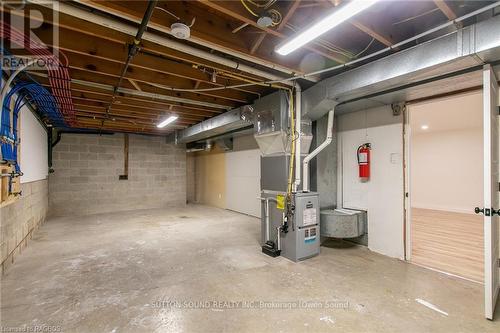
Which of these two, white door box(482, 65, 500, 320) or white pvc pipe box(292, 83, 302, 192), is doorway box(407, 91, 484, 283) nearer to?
white door box(482, 65, 500, 320)

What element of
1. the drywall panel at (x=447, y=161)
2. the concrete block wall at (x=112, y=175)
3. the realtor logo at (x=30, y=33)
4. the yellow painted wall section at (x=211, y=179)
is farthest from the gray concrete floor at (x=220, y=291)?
the drywall panel at (x=447, y=161)

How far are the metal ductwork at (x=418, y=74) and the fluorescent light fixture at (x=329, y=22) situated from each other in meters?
0.88

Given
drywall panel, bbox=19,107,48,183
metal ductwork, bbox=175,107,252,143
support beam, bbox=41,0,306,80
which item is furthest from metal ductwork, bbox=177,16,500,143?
drywall panel, bbox=19,107,48,183

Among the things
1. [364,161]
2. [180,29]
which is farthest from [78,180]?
[364,161]

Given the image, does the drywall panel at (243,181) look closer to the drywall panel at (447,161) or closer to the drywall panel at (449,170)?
the drywall panel at (447,161)

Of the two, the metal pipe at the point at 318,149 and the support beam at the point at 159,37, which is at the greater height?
the support beam at the point at 159,37

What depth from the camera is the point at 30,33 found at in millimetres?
1940

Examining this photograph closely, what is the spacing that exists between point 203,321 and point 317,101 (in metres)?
2.57

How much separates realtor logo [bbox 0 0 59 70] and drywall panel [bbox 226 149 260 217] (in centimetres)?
439

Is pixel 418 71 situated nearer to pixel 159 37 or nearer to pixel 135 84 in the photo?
pixel 159 37

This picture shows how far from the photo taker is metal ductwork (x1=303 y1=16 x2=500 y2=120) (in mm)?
1796

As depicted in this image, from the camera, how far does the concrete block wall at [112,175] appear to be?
21.0ft

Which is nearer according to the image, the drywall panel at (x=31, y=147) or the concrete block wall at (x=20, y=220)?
the concrete block wall at (x=20, y=220)

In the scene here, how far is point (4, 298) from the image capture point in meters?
2.26
